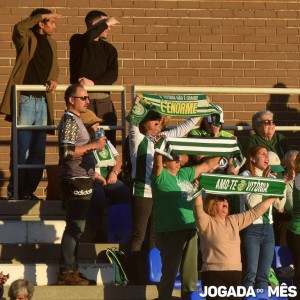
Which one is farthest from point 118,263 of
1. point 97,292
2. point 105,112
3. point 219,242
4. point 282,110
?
point 282,110

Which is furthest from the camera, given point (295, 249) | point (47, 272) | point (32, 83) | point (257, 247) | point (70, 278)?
point (32, 83)

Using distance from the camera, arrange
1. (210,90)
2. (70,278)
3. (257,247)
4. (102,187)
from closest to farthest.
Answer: (70,278), (257,247), (102,187), (210,90)

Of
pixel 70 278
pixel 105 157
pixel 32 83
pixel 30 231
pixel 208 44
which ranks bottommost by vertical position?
pixel 70 278

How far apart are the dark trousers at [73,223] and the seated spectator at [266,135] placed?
2.20 metres

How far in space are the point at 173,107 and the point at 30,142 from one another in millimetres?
1723

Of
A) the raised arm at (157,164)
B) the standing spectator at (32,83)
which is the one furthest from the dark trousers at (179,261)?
the standing spectator at (32,83)

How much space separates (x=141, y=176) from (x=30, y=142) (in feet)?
5.31

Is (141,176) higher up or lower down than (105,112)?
lower down

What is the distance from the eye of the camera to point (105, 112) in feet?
45.8

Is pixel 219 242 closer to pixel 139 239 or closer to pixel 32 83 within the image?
pixel 139 239

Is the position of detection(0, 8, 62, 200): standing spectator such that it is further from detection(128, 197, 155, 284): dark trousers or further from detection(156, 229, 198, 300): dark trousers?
detection(156, 229, 198, 300): dark trousers

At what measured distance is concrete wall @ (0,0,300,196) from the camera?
52.0 ft

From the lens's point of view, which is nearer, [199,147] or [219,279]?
[219,279]

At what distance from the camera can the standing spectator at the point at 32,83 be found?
13.6m
